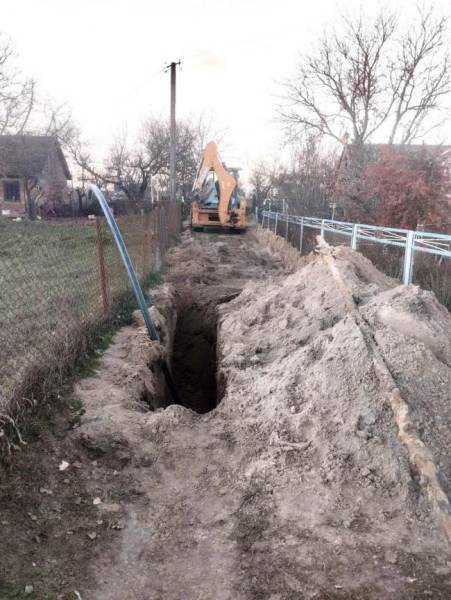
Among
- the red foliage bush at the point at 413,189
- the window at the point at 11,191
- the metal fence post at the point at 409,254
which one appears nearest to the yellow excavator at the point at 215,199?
the red foliage bush at the point at 413,189

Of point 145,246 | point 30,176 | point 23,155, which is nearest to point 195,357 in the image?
point 145,246

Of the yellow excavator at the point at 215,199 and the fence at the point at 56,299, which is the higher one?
the yellow excavator at the point at 215,199

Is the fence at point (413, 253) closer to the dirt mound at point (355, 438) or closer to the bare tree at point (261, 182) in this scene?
the dirt mound at point (355, 438)

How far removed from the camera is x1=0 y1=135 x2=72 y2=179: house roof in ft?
94.2

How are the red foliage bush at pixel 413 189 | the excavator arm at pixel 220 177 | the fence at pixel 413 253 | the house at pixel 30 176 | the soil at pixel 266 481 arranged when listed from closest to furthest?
the soil at pixel 266 481, the fence at pixel 413 253, the red foliage bush at pixel 413 189, the excavator arm at pixel 220 177, the house at pixel 30 176

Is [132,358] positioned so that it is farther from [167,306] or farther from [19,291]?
[19,291]

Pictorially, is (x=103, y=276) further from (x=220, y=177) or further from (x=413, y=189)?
(x=220, y=177)

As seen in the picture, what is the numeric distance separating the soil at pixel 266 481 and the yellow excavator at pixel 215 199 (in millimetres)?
16368

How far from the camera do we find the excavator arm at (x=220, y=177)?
2106 cm

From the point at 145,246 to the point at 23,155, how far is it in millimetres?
22229

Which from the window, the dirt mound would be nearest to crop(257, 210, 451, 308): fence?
the dirt mound

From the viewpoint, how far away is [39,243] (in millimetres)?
15641

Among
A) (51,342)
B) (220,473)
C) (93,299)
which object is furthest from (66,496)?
(93,299)

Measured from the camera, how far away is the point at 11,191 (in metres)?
33.1
